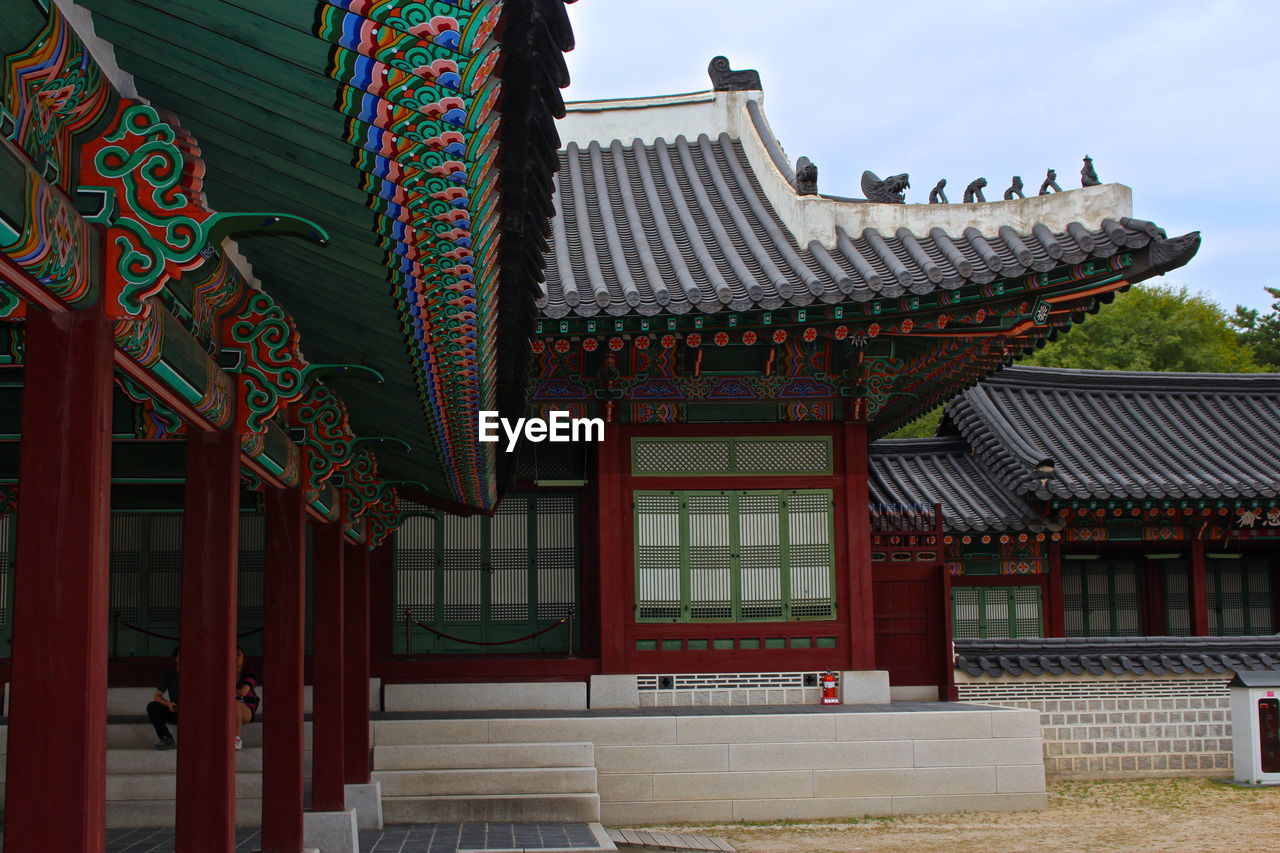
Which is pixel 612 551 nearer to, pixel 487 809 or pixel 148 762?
pixel 487 809

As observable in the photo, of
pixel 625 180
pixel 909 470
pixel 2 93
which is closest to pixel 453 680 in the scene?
pixel 625 180

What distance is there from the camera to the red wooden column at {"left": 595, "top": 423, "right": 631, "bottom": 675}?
14.2m

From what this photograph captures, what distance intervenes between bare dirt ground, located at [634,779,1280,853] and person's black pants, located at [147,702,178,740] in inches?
179

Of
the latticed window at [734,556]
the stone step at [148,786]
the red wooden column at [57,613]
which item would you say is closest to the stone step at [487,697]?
the latticed window at [734,556]

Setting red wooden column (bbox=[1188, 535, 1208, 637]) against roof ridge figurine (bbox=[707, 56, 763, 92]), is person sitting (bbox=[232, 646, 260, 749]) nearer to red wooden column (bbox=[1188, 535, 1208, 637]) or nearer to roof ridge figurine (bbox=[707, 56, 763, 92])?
roof ridge figurine (bbox=[707, 56, 763, 92])

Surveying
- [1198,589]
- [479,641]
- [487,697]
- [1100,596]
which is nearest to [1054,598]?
[1100,596]

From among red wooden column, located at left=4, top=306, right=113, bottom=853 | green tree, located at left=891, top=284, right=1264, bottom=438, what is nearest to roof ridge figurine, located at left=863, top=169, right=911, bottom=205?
red wooden column, located at left=4, top=306, right=113, bottom=853

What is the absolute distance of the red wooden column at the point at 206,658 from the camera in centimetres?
562

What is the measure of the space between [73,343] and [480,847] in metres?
7.23

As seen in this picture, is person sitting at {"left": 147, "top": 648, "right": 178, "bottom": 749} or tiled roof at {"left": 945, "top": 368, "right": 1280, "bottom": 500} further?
tiled roof at {"left": 945, "top": 368, "right": 1280, "bottom": 500}

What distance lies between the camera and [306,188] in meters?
4.46

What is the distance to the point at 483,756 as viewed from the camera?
40.0 feet

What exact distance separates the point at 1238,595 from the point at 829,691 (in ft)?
32.5

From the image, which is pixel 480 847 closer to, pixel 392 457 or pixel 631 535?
pixel 392 457
